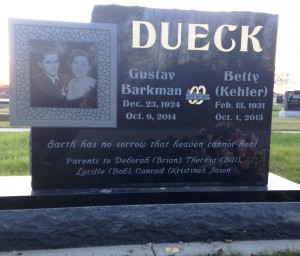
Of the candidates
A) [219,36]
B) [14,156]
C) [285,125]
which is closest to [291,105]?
[285,125]

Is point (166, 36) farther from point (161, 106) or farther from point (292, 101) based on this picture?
point (292, 101)

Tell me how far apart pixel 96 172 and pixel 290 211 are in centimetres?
195

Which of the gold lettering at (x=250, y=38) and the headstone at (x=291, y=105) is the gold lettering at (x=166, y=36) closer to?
the gold lettering at (x=250, y=38)

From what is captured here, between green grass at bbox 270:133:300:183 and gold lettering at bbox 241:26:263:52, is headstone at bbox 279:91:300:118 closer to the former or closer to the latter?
green grass at bbox 270:133:300:183

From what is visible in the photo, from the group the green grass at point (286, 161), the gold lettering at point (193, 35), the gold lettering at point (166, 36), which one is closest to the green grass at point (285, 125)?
the green grass at point (286, 161)

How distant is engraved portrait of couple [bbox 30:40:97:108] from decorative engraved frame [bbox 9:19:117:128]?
39 millimetres

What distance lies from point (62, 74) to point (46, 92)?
0.74 feet

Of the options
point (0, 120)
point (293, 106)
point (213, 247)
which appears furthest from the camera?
point (293, 106)

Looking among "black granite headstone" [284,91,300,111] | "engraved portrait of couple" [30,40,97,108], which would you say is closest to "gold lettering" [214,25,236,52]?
"engraved portrait of couple" [30,40,97,108]

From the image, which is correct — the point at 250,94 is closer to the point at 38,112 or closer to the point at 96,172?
the point at 96,172

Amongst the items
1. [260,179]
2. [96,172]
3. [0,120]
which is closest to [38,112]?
[96,172]

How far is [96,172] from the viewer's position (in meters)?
3.38

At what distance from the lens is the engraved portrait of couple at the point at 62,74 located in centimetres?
315

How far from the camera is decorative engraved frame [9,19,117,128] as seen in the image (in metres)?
3.10
